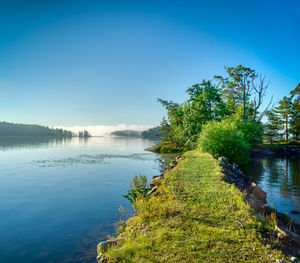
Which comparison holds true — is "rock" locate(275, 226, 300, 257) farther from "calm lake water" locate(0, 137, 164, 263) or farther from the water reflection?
the water reflection

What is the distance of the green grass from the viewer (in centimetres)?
402

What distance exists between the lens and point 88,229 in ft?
26.5

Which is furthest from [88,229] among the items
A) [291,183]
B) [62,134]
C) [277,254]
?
[62,134]

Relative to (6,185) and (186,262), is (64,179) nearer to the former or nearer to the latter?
(6,185)

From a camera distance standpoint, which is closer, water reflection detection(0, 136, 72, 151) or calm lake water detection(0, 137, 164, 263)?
calm lake water detection(0, 137, 164, 263)

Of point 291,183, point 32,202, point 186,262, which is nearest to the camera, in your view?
point 186,262

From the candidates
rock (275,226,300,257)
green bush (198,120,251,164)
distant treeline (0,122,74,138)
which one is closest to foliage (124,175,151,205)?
rock (275,226,300,257)

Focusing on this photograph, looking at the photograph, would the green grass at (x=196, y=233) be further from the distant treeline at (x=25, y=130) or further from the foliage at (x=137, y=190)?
the distant treeline at (x=25, y=130)

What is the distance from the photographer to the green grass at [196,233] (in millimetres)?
4023

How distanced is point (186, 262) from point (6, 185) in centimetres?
1722

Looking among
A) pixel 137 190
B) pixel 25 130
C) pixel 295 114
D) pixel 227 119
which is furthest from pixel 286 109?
pixel 25 130

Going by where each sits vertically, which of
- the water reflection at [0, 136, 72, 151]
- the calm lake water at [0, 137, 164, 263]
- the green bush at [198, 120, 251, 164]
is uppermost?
the green bush at [198, 120, 251, 164]

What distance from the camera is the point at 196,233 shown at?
15.8 ft

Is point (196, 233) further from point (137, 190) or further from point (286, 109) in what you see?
point (286, 109)
